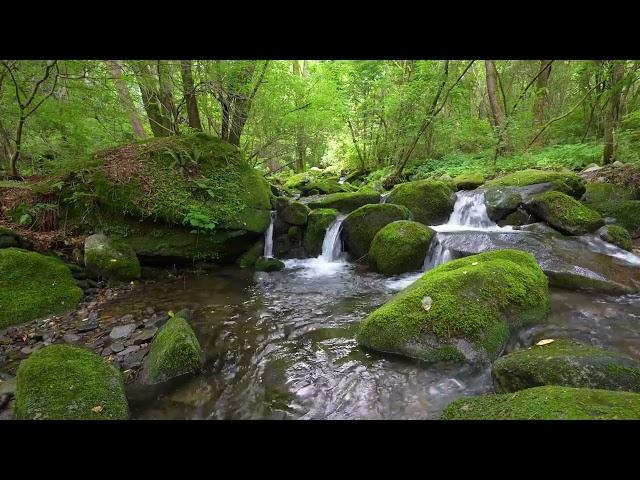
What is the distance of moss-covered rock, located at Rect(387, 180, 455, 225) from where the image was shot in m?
9.42

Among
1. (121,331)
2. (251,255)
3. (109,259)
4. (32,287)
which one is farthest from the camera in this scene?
(251,255)

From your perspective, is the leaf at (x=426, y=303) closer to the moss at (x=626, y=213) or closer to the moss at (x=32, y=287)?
the moss at (x=32, y=287)

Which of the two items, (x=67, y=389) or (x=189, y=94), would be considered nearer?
(x=67, y=389)

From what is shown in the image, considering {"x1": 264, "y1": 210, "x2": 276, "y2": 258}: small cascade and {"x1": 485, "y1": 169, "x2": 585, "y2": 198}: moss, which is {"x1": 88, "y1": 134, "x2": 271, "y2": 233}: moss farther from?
{"x1": 485, "y1": 169, "x2": 585, "y2": 198}: moss

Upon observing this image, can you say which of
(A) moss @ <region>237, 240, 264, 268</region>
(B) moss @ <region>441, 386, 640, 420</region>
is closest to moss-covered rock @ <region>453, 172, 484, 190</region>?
(A) moss @ <region>237, 240, 264, 268</region>

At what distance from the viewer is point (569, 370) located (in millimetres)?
2850

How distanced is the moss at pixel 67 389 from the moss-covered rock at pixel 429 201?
26.1ft

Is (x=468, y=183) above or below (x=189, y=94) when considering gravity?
below

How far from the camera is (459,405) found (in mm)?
2646

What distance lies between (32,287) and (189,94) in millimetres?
6443

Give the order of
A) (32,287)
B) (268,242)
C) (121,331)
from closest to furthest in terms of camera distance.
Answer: (121,331) < (32,287) < (268,242)

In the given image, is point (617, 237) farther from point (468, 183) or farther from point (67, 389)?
point (67, 389)

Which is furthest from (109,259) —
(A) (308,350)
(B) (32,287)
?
(A) (308,350)

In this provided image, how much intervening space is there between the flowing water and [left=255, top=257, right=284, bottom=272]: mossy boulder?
2.61ft
